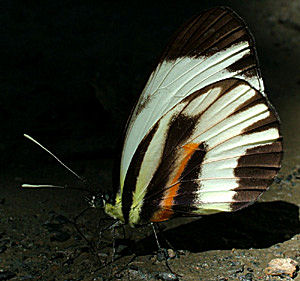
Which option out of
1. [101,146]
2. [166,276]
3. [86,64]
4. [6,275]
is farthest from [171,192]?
[86,64]

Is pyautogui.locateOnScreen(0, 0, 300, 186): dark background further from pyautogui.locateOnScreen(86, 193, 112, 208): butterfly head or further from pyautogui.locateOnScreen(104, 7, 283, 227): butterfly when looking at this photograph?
pyautogui.locateOnScreen(104, 7, 283, 227): butterfly

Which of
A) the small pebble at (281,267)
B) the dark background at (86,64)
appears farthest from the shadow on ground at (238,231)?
the dark background at (86,64)

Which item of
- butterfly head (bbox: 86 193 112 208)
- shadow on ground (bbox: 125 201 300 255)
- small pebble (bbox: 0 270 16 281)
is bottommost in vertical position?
small pebble (bbox: 0 270 16 281)

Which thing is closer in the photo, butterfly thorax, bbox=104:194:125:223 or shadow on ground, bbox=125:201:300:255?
butterfly thorax, bbox=104:194:125:223

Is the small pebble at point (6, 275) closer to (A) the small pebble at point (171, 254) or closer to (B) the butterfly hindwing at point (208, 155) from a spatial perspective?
(B) the butterfly hindwing at point (208, 155)

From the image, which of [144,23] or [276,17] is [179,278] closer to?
[144,23]

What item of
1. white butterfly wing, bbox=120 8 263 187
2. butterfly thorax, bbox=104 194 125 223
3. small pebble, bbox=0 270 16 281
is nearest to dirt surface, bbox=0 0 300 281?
small pebble, bbox=0 270 16 281

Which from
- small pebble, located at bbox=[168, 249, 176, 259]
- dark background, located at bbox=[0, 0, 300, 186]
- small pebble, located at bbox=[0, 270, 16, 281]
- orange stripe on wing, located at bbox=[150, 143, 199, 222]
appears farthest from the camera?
dark background, located at bbox=[0, 0, 300, 186]
